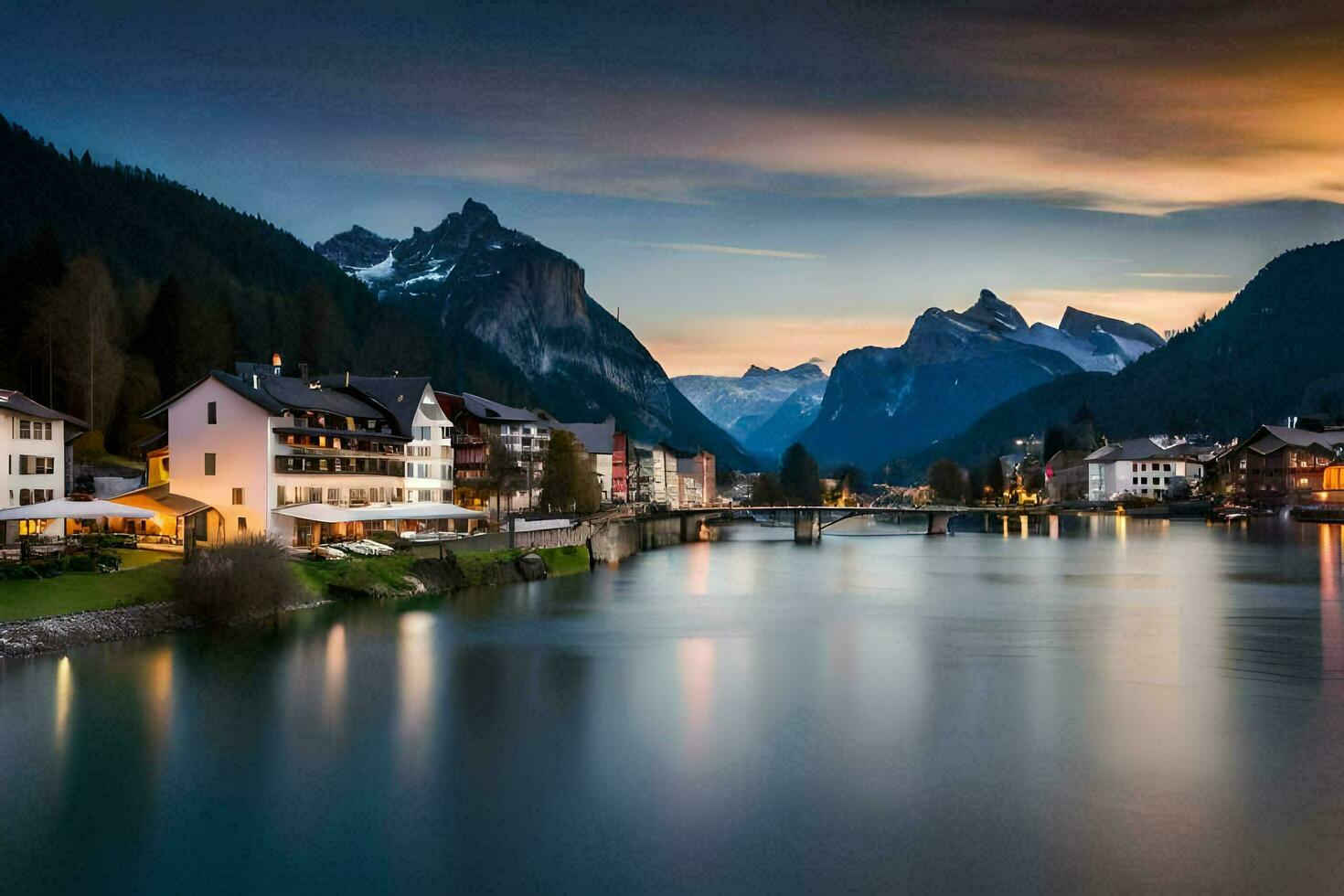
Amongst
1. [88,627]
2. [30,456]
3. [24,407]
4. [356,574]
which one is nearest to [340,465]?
[356,574]

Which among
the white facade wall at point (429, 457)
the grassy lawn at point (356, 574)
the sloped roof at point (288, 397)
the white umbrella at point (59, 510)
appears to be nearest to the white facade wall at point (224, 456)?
the sloped roof at point (288, 397)

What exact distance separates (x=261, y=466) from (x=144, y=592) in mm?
19643

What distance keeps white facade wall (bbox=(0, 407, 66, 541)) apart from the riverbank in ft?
36.0

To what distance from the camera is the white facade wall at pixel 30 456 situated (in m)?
57.2

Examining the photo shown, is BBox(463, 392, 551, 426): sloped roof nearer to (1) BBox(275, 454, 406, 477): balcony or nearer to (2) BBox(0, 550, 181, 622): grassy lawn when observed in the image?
(1) BBox(275, 454, 406, 477): balcony

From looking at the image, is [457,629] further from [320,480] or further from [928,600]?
[928,600]

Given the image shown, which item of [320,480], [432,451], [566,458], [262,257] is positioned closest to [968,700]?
[320,480]

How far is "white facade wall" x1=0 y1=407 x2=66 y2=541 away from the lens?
188ft

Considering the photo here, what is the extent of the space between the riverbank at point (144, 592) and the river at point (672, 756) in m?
1.30

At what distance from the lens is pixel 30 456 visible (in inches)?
2341

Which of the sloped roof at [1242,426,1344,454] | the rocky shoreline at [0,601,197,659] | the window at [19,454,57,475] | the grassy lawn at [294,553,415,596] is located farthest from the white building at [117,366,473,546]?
the sloped roof at [1242,426,1344,454]

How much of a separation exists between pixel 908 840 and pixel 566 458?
268ft

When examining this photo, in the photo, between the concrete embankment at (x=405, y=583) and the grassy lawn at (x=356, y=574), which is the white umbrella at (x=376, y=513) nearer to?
the concrete embankment at (x=405, y=583)

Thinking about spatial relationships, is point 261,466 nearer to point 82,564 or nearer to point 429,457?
point 82,564
